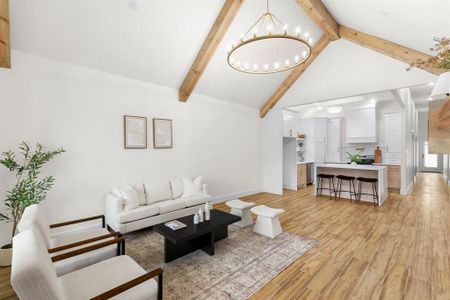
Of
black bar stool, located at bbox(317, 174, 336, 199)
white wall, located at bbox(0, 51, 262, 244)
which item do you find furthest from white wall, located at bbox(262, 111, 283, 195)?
white wall, located at bbox(0, 51, 262, 244)

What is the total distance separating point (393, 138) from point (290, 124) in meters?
3.67

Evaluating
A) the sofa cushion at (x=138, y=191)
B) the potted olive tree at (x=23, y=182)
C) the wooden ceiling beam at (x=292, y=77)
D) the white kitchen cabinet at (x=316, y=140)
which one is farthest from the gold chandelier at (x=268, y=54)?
the white kitchen cabinet at (x=316, y=140)

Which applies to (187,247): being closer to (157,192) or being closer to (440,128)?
(157,192)

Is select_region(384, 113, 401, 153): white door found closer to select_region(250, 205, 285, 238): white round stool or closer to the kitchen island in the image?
the kitchen island

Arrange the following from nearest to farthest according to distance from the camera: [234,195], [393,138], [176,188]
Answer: [176,188], [234,195], [393,138]

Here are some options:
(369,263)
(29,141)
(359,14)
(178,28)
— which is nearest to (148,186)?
(29,141)

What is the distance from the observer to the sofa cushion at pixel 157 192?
4.01m

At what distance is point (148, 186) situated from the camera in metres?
4.08

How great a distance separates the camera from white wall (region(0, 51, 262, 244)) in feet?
10.1

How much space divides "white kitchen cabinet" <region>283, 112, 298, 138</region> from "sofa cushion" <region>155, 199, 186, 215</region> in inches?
161

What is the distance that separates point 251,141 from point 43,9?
17.6 feet

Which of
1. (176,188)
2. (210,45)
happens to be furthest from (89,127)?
(210,45)

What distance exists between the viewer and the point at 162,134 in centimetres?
461

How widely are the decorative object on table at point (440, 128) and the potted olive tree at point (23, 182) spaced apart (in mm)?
4103
